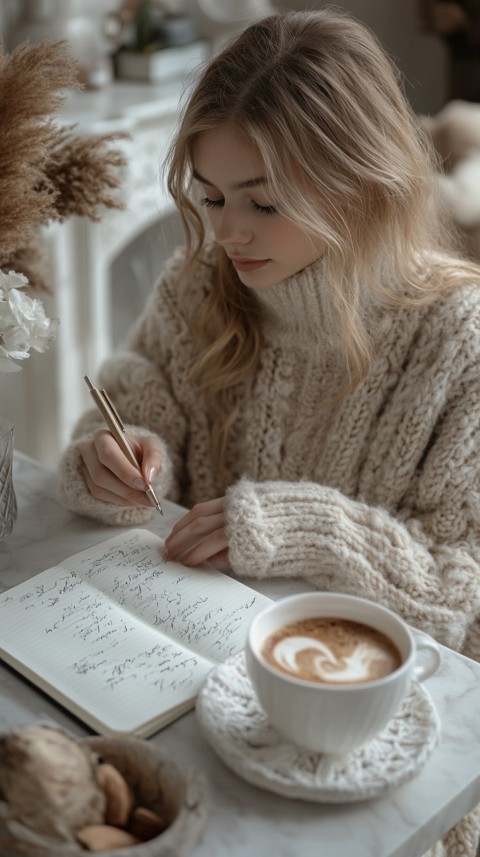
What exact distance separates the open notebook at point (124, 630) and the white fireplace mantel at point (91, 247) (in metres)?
1.00

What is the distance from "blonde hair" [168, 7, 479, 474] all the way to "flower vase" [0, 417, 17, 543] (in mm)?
395

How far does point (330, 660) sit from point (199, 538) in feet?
1.11

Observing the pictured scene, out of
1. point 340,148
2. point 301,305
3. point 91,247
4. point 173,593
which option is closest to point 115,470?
point 173,593

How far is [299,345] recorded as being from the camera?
1303 millimetres

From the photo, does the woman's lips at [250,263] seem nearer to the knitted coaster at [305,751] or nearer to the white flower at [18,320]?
the white flower at [18,320]

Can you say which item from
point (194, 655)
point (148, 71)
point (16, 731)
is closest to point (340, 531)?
point (194, 655)

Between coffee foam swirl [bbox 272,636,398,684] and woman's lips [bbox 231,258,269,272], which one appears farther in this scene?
woman's lips [bbox 231,258,269,272]

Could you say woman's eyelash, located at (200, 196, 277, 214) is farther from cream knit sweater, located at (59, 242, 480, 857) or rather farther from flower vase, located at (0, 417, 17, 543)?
flower vase, located at (0, 417, 17, 543)

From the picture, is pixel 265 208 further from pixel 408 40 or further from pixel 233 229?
pixel 408 40

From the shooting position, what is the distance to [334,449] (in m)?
1.25

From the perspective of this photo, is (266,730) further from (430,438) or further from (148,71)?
(148,71)

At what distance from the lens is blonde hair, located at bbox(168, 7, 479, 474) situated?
1083 millimetres

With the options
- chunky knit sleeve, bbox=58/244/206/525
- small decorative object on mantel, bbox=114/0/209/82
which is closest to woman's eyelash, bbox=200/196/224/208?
chunky knit sleeve, bbox=58/244/206/525

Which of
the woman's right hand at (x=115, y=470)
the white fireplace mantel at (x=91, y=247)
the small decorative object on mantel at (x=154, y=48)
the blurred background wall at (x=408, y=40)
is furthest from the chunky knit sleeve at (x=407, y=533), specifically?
the blurred background wall at (x=408, y=40)
